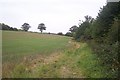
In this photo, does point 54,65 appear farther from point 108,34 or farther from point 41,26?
point 41,26

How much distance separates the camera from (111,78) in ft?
33.3

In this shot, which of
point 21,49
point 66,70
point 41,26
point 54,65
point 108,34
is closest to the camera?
point 66,70

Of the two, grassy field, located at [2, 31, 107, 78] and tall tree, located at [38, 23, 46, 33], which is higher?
tall tree, located at [38, 23, 46, 33]

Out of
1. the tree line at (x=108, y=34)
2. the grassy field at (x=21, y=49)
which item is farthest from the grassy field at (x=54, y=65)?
the tree line at (x=108, y=34)

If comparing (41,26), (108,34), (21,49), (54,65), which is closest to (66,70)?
(54,65)

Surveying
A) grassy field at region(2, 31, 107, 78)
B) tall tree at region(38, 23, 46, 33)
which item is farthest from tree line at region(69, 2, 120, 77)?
tall tree at region(38, 23, 46, 33)

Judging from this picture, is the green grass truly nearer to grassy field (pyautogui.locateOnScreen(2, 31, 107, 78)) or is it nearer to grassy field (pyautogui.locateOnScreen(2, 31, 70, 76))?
grassy field (pyautogui.locateOnScreen(2, 31, 107, 78))

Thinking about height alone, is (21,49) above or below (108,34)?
below

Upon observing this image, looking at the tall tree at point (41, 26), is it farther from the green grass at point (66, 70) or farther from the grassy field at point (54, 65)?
the green grass at point (66, 70)

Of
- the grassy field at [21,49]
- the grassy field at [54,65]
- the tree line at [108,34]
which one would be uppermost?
the tree line at [108,34]

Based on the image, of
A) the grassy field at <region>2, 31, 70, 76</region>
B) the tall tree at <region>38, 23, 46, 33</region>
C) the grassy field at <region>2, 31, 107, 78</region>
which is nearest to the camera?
the grassy field at <region>2, 31, 107, 78</region>

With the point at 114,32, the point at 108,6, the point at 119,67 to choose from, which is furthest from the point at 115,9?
the point at 119,67

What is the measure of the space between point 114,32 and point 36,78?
7.95 m

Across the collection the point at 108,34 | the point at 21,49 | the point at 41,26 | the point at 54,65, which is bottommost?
the point at 21,49
